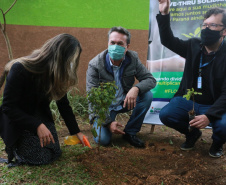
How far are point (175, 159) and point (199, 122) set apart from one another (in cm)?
47

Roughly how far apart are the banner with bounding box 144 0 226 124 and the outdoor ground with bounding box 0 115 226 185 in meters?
0.66

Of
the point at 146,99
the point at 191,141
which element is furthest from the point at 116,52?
the point at 191,141

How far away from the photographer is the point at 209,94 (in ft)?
9.58

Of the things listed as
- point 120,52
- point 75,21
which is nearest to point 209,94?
point 120,52

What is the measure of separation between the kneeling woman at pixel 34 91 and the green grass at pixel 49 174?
0.09 metres

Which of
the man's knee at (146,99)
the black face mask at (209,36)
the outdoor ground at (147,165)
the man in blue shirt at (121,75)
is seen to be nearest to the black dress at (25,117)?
the outdoor ground at (147,165)

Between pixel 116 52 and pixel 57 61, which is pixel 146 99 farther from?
pixel 57 61

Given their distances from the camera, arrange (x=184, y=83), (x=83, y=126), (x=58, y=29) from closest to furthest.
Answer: (x=184, y=83), (x=83, y=126), (x=58, y=29)

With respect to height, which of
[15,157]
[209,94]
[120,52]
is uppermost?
[120,52]

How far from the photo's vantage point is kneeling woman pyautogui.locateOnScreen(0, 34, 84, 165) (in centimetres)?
211

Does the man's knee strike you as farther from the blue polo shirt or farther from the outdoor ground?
the outdoor ground

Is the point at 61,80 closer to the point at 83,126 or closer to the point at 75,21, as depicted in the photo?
the point at 83,126

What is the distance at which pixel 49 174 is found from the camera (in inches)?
85.4

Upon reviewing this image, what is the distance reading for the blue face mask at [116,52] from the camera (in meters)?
2.97
